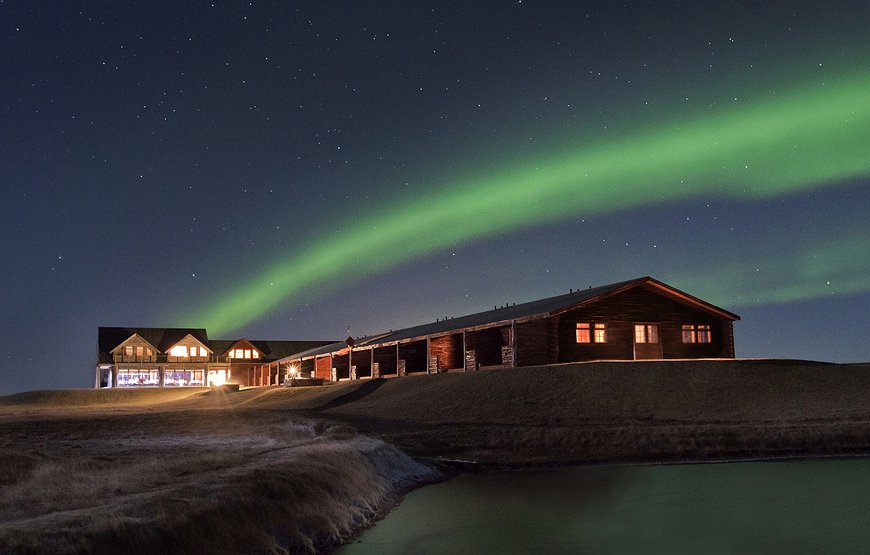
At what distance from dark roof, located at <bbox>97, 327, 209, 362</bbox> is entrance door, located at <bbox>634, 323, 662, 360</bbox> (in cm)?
6257

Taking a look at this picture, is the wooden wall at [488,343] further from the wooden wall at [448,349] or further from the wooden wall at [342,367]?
the wooden wall at [342,367]

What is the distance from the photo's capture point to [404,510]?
1723 centimetres

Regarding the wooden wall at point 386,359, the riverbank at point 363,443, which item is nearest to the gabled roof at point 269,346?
the wooden wall at point 386,359

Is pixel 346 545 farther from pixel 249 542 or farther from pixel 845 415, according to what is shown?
pixel 845 415

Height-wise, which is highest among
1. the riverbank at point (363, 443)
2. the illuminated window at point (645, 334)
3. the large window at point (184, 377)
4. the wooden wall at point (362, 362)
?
the illuminated window at point (645, 334)

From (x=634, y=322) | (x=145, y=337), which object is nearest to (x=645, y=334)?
(x=634, y=322)

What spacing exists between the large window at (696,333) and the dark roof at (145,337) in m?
64.0

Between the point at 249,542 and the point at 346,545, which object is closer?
the point at 249,542

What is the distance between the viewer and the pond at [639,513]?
14453mm

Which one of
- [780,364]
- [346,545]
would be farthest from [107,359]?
[346,545]

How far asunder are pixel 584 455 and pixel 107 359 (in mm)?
73656

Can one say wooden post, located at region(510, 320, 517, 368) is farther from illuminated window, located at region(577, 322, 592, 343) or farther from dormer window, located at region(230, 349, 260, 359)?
dormer window, located at region(230, 349, 260, 359)

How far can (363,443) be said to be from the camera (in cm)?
2180

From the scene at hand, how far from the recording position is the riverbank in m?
11.4
